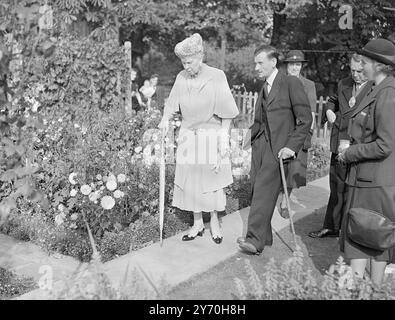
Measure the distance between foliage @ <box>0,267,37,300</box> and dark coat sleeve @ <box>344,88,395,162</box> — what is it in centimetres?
259

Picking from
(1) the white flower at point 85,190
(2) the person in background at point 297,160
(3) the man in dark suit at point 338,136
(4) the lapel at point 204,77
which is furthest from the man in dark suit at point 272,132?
(1) the white flower at point 85,190

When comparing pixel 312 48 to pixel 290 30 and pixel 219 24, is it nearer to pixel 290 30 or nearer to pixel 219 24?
pixel 290 30

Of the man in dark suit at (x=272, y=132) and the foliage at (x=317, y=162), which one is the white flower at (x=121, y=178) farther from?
the foliage at (x=317, y=162)

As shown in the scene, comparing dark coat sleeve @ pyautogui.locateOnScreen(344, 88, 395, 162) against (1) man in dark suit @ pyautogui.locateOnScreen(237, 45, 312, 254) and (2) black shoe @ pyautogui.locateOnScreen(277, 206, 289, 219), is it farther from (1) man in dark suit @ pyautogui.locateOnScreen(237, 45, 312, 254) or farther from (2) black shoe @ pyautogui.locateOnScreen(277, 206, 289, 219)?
(2) black shoe @ pyautogui.locateOnScreen(277, 206, 289, 219)

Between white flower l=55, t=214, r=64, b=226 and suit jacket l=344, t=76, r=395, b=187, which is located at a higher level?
suit jacket l=344, t=76, r=395, b=187

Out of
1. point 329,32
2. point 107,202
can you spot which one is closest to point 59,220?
point 107,202

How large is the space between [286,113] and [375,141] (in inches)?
46.7

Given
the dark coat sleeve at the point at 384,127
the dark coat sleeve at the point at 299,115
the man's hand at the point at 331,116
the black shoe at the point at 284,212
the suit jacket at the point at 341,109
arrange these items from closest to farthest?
the dark coat sleeve at the point at 384,127, the dark coat sleeve at the point at 299,115, the suit jacket at the point at 341,109, the man's hand at the point at 331,116, the black shoe at the point at 284,212

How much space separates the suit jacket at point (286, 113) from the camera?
13.5 feet

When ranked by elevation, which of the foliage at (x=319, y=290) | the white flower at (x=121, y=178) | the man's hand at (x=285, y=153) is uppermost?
the man's hand at (x=285, y=153)

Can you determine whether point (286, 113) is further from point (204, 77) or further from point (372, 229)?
point (372, 229)

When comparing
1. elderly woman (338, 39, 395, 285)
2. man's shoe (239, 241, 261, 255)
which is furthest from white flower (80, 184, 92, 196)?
elderly woman (338, 39, 395, 285)

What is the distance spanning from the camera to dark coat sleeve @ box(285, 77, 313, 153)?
4102 millimetres

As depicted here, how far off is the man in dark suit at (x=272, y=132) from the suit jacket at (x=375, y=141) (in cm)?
83
